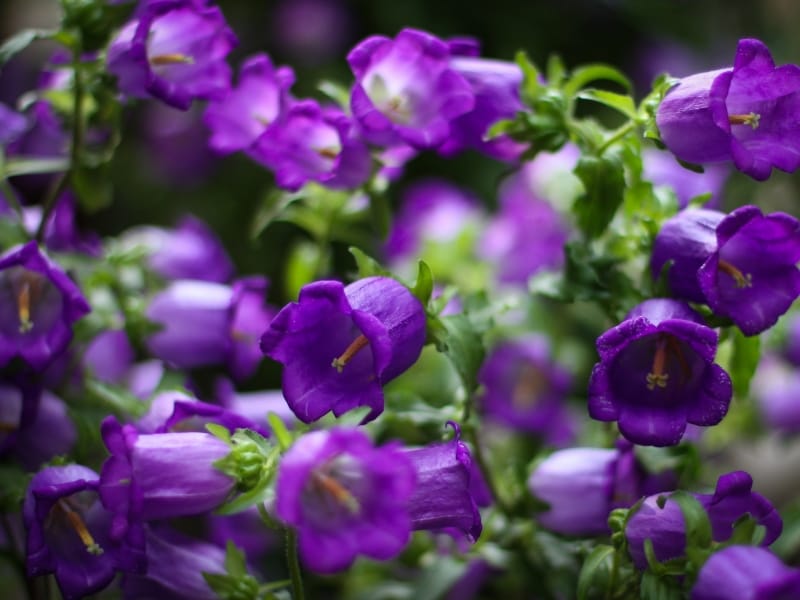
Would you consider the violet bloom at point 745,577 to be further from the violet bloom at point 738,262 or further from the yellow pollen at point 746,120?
the yellow pollen at point 746,120

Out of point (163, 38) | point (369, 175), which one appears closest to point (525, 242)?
point (369, 175)

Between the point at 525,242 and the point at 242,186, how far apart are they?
80cm

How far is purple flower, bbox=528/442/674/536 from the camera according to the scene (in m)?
0.87

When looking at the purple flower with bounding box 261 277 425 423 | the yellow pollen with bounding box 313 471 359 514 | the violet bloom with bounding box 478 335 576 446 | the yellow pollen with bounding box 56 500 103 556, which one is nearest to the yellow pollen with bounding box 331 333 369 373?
the purple flower with bounding box 261 277 425 423

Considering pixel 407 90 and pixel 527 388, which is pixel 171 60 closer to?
pixel 407 90

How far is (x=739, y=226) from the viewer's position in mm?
720

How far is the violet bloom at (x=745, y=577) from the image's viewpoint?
604 millimetres

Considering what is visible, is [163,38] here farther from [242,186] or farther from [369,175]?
[242,186]

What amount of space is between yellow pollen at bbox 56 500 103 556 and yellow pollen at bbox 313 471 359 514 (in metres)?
0.21

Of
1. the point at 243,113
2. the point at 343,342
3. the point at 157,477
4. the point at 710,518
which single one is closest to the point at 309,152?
the point at 243,113

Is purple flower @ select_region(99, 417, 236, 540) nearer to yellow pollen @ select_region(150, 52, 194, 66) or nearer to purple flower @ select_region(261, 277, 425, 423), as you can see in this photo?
purple flower @ select_region(261, 277, 425, 423)

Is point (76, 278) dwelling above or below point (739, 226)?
below

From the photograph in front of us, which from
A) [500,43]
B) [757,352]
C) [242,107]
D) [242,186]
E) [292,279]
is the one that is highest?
[242,107]

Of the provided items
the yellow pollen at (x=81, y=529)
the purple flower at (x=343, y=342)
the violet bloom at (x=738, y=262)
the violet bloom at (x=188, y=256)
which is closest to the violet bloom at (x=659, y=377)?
the violet bloom at (x=738, y=262)
